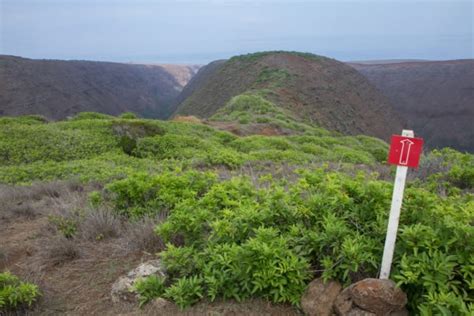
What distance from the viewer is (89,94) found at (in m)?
76.8

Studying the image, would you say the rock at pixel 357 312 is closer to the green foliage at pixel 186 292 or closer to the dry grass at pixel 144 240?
the green foliage at pixel 186 292

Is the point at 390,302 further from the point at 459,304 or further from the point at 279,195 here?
the point at 279,195

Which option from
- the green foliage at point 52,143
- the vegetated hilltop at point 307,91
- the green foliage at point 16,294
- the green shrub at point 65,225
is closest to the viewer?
the green foliage at point 16,294

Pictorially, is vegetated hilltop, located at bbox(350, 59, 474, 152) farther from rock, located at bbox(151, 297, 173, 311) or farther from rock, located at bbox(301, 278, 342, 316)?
rock, located at bbox(151, 297, 173, 311)

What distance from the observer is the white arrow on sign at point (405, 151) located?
293 cm

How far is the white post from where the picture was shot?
297cm

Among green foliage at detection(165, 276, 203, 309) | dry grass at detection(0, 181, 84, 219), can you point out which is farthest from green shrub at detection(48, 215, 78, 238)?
green foliage at detection(165, 276, 203, 309)

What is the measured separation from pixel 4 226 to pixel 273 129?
56.1ft

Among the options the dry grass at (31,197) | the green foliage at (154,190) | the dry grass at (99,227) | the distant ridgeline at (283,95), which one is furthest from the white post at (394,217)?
the distant ridgeline at (283,95)

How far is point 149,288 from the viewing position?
141 inches

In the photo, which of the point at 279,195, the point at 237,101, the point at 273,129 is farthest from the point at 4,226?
the point at 237,101

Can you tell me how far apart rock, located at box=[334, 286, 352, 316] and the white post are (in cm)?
30

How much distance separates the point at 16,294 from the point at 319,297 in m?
2.55

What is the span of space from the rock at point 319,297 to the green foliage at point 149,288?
1232 millimetres
